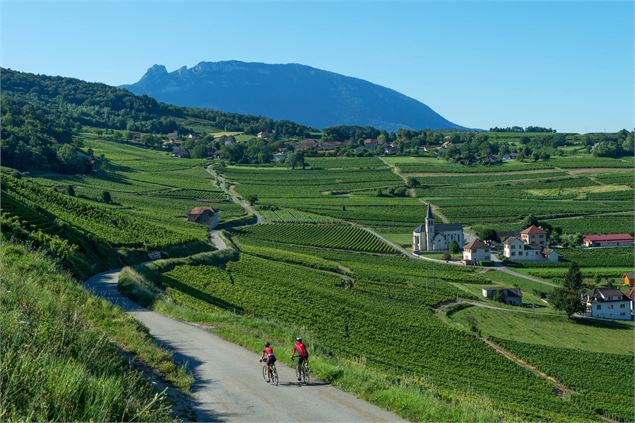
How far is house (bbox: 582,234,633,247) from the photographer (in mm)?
93625

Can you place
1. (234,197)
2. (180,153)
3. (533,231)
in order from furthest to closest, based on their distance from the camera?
(180,153)
(234,197)
(533,231)

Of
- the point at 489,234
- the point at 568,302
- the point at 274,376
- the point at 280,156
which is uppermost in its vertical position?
the point at 280,156

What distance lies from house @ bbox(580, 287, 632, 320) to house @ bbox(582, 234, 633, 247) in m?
31.4

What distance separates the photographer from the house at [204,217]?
8738 centimetres

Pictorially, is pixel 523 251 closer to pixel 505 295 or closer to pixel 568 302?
pixel 505 295

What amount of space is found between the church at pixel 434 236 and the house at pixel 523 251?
828 cm

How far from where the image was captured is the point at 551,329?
53938 millimetres

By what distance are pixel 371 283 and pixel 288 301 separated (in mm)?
20973

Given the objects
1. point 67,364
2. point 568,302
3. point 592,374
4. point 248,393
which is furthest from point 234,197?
point 67,364

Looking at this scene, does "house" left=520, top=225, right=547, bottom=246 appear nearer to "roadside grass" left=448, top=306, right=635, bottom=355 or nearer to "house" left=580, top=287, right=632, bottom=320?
"house" left=580, top=287, right=632, bottom=320

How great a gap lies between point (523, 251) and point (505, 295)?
27.8 m

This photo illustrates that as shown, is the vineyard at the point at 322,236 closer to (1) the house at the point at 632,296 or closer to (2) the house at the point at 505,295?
(2) the house at the point at 505,295

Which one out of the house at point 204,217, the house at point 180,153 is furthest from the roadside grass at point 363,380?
the house at point 180,153

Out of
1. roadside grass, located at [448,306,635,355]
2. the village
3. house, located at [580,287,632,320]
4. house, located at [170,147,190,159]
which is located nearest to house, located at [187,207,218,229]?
the village
